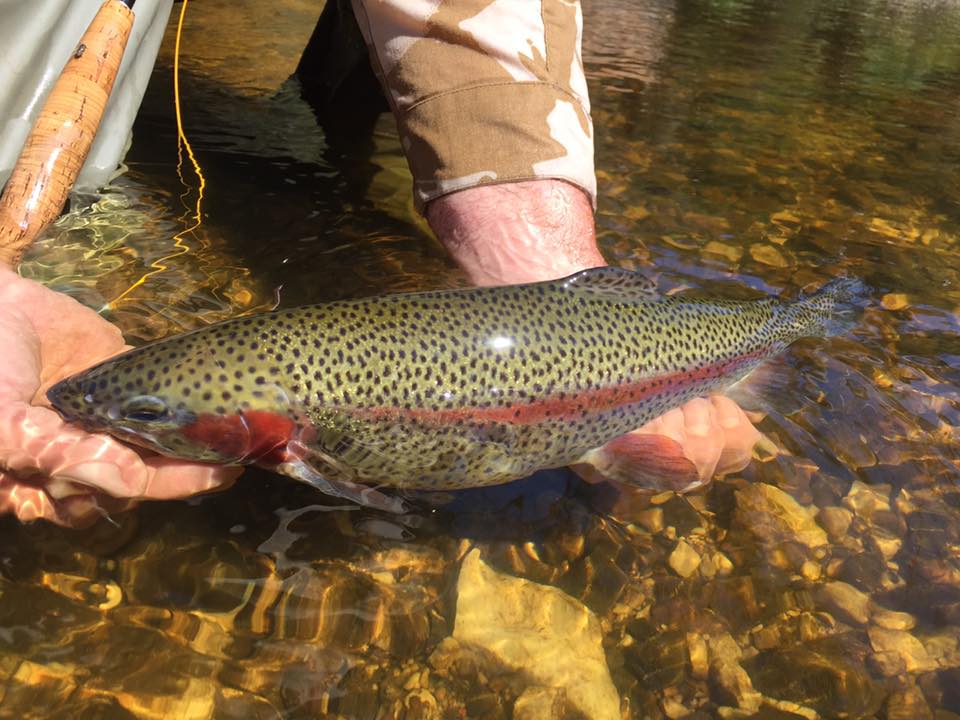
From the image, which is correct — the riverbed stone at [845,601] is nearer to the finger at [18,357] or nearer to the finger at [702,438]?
the finger at [702,438]

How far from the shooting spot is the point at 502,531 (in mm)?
2564

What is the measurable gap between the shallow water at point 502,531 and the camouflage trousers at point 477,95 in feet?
2.24

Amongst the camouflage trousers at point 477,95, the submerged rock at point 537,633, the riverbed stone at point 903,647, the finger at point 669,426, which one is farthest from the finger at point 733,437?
the camouflage trousers at point 477,95

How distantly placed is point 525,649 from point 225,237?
8.99ft

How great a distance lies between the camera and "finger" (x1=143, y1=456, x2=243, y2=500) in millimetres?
2258

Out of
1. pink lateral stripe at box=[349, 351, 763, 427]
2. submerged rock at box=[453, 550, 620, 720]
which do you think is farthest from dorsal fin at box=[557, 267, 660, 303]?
submerged rock at box=[453, 550, 620, 720]

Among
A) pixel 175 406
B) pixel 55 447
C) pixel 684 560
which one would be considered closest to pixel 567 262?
pixel 684 560

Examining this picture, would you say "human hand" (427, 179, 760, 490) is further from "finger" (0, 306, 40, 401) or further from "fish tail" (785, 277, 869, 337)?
"finger" (0, 306, 40, 401)

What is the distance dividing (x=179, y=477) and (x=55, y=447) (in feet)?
1.11

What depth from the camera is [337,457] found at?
227cm

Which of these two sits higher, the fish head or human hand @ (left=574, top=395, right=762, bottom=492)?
the fish head

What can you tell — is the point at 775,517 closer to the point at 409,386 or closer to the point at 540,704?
the point at 540,704

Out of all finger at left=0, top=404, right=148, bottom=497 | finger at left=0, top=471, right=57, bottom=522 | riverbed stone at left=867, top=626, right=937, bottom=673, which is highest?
finger at left=0, top=404, right=148, bottom=497

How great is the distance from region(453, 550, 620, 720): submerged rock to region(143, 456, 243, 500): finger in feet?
2.49
